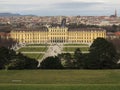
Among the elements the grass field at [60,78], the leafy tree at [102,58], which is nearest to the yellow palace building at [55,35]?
the leafy tree at [102,58]

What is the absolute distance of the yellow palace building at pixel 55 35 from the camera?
64.6 m

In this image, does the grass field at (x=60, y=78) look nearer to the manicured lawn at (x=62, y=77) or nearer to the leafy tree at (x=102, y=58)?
the manicured lawn at (x=62, y=77)

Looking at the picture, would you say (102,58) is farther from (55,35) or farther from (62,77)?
(55,35)

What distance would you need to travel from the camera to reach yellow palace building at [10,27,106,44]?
64.6 m

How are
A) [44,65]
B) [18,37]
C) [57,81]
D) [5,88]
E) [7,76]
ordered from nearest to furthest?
[5,88]
[57,81]
[7,76]
[44,65]
[18,37]

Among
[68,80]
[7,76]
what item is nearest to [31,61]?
[7,76]

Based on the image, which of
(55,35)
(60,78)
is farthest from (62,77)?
(55,35)

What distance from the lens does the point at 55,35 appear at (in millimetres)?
65875

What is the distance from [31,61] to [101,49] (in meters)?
3.39

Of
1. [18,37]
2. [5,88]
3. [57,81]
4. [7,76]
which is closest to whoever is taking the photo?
[5,88]

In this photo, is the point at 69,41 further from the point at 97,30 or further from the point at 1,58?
the point at 1,58

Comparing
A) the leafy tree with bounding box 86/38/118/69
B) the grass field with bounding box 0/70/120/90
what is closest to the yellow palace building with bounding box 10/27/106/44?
the leafy tree with bounding box 86/38/118/69

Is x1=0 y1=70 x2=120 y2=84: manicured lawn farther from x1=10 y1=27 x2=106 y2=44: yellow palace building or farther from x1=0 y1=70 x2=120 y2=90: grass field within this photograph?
x1=10 y1=27 x2=106 y2=44: yellow palace building

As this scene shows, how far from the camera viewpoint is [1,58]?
19.7 meters
